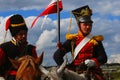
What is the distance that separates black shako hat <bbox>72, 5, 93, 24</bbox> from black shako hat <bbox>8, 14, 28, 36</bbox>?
287 cm

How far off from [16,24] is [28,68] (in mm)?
1897

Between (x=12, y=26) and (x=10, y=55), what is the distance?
2.21 ft

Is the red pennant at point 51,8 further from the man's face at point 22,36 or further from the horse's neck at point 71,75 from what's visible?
the man's face at point 22,36

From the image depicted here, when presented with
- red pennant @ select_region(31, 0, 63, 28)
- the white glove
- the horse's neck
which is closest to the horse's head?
the horse's neck

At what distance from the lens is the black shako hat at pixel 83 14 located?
13.8 m

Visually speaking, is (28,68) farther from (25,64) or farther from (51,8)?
(51,8)

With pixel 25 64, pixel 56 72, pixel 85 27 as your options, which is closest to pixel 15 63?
pixel 25 64

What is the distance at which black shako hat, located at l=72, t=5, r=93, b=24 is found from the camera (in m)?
13.8

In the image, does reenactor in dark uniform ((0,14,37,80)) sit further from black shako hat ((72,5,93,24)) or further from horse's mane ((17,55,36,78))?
black shako hat ((72,5,93,24))

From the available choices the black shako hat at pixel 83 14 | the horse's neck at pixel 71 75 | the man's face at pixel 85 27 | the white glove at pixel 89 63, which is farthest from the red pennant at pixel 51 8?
the horse's neck at pixel 71 75

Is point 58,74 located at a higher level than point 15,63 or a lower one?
lower

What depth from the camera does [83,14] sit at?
46.3 ft

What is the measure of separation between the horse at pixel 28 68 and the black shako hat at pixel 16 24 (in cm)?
131

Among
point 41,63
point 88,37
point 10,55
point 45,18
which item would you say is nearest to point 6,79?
point 10,55
